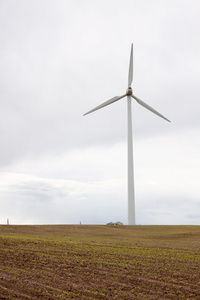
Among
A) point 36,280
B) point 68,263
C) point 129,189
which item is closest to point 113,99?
point 129,189

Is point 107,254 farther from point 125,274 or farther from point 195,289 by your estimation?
point 195,289

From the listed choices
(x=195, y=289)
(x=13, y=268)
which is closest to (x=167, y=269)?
(x=195, y=289)

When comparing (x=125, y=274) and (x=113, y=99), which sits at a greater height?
(x=113, y=99)

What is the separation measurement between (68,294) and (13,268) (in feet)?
19.6

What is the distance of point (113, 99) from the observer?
66125 mm

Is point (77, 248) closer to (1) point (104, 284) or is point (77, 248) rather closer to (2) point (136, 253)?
(2) point (136, 253)

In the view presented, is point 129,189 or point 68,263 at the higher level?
point 129,189

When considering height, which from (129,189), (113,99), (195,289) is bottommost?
(195,289)

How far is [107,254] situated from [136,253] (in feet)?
7.60

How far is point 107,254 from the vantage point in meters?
25.6

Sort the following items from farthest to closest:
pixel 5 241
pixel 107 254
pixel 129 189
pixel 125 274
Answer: pixel 129 189 → pixel 5 241 → pixel 107 254 → pixel 125 274

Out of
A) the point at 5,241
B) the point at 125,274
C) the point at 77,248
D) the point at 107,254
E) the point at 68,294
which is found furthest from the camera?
the point at 5,241

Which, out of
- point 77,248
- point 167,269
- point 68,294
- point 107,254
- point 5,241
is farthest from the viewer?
point 5,241

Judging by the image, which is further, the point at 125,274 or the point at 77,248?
the point at 77,248
